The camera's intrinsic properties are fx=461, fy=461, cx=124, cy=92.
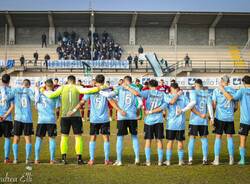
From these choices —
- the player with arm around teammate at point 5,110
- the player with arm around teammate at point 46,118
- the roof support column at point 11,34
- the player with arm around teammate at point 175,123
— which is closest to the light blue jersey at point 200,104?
the player with arm around teammate at point 175,123

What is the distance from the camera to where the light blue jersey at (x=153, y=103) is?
11.7 m

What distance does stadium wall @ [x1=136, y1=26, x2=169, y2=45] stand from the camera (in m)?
55.1

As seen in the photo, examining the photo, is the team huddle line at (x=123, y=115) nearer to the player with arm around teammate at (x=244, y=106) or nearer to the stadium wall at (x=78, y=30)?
the player with arm around teammate at (x=244, y=106)

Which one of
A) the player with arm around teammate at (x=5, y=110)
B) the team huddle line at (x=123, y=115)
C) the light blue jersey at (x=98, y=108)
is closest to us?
the team huddle line at (x=123, y=115)

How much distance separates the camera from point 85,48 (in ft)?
156

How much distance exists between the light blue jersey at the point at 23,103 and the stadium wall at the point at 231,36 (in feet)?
153

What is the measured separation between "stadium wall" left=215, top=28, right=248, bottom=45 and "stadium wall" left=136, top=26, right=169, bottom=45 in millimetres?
6429

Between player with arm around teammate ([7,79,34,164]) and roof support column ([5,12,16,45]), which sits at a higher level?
roof support column ([5,12,16,45])

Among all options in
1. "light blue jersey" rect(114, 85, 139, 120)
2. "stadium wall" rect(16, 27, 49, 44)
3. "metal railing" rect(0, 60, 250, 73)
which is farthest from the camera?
"stadium wall" rect(16, 27, 49, 44)

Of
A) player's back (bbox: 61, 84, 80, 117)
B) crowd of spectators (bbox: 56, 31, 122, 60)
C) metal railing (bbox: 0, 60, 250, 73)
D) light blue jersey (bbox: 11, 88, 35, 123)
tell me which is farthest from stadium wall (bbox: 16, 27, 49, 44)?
player's back (bbox: 61, 84, 80, 117)

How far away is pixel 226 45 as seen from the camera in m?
55.9

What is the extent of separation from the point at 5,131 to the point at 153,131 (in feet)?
12.6

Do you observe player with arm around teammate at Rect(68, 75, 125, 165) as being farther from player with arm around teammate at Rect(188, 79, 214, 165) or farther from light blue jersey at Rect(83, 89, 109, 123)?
player with arm around teammate at Rect(188, 79, 214, 165)

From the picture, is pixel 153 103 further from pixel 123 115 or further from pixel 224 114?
pixel 224 114
